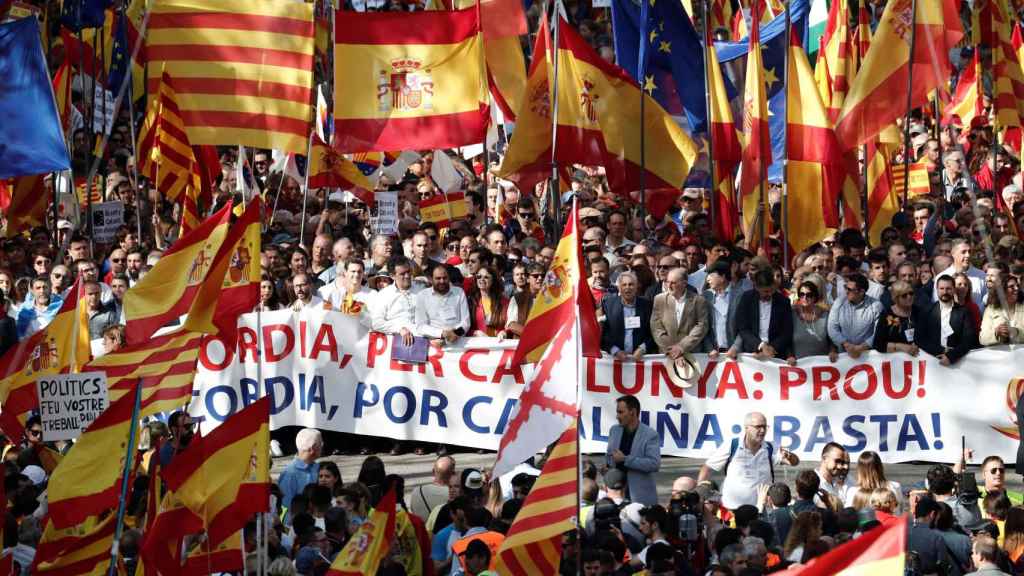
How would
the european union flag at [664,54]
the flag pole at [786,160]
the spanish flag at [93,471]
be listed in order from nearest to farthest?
the spanish flag at [93,471]
the flag pole at [786,160]
the european union flag at [664,54]

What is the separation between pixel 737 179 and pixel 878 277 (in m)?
4.98

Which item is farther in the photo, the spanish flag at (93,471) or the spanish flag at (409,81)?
the spanish flag at (409,81)

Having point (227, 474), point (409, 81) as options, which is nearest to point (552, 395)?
point (227, 474)

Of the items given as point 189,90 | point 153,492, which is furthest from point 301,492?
point 189,90

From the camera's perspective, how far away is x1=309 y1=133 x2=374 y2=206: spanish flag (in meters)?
21.2

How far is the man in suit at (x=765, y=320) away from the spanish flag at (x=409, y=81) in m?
3.74

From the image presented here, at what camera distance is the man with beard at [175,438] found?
14812 mm

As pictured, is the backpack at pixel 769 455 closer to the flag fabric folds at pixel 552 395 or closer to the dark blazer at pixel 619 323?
the dark blazer at pixel 619 323

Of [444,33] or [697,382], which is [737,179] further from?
[697,382]

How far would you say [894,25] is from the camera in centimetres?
1955

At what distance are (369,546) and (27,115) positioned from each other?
7.49 metres

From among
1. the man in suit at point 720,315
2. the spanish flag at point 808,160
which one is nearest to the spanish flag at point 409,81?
the spanish flag at point 808,160

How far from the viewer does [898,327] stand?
1634cm

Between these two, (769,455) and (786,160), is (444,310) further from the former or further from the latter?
(786,160)
